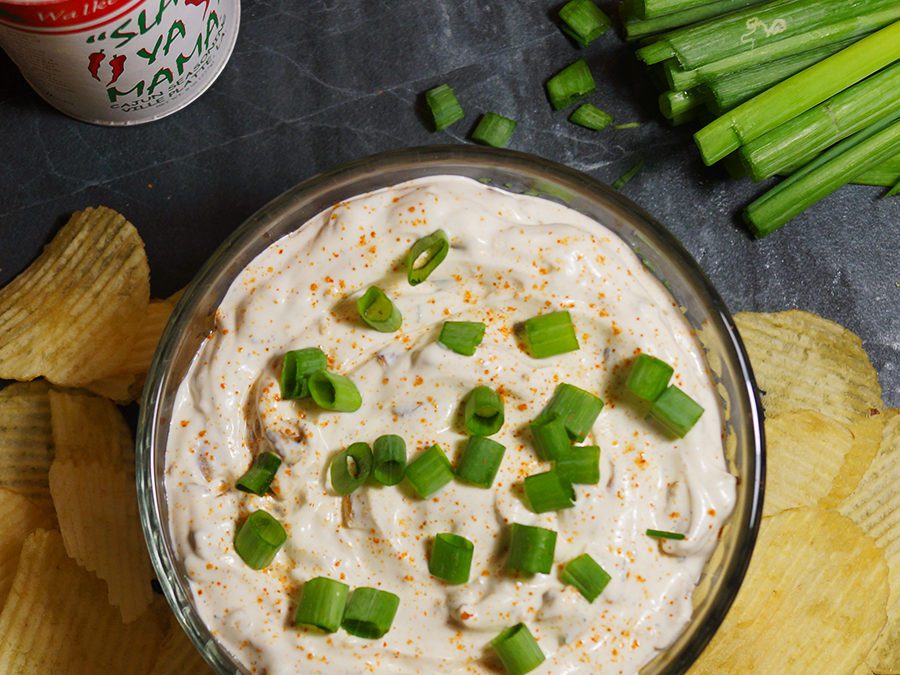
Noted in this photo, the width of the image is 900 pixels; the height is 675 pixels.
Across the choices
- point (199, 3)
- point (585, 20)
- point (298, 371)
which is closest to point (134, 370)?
point (298, 371)

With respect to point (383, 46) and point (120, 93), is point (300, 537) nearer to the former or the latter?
point (120, 93)

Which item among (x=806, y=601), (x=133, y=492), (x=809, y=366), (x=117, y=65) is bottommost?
(x=806, y=601)

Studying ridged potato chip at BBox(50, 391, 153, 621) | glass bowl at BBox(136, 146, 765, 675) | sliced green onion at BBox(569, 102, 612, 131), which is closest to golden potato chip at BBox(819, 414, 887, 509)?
glass bowl at BBox(136, 146, 765, 675)

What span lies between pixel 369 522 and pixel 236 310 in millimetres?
478

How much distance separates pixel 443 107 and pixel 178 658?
143 centimetres

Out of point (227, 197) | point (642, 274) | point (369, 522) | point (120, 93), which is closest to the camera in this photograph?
point (369, 522)

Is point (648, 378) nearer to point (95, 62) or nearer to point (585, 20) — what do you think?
point (585, 20)

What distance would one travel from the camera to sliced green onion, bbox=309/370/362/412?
6.22 feet

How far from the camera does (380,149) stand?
2.60 metres

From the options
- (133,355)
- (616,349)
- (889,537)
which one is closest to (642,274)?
Answer: (616,349)

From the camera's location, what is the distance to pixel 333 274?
199 centimetres

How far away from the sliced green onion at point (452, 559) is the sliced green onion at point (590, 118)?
1161 mm

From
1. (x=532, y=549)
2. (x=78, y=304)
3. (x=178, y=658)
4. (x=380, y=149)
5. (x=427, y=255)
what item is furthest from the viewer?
(x=380, y=149)

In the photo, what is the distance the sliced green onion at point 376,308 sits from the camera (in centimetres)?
193
